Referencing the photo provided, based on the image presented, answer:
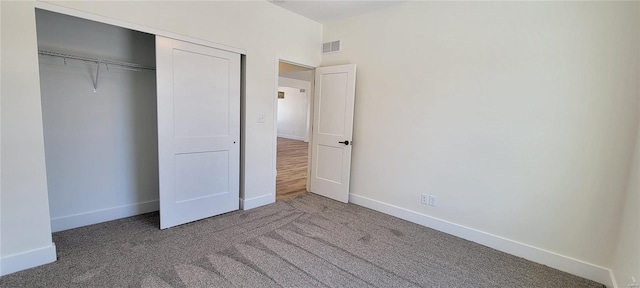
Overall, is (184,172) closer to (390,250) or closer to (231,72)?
(231,72)

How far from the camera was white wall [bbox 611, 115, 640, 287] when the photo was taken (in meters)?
1.84

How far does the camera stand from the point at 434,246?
9.22 feet

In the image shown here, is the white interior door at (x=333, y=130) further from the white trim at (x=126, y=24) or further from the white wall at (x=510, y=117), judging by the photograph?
the white trim at (x=126, y=24)

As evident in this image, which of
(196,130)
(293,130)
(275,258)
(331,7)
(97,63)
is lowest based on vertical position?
(275,258)

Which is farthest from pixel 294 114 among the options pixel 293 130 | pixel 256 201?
pixel 256 201

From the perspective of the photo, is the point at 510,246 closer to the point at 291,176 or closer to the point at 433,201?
the point at 433,201

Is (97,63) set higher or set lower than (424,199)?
higher

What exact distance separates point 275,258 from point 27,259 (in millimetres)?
1881

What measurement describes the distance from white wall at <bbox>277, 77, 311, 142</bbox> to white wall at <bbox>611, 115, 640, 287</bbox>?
10.2 m

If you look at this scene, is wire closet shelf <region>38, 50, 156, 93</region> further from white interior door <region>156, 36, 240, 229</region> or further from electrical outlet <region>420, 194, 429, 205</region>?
electrical outlet <region>420, 194, 429, 205</region>

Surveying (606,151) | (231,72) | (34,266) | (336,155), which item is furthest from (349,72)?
(34,266)

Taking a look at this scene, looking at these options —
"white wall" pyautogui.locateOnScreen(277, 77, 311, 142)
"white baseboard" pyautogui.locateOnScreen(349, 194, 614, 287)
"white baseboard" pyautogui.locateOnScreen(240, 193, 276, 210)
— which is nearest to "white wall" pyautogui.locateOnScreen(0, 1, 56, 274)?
"white baseboard" pyautogui.locateOnScreen(240, 193, 276, 210)

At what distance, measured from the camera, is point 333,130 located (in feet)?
13.4

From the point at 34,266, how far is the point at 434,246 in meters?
3.43
